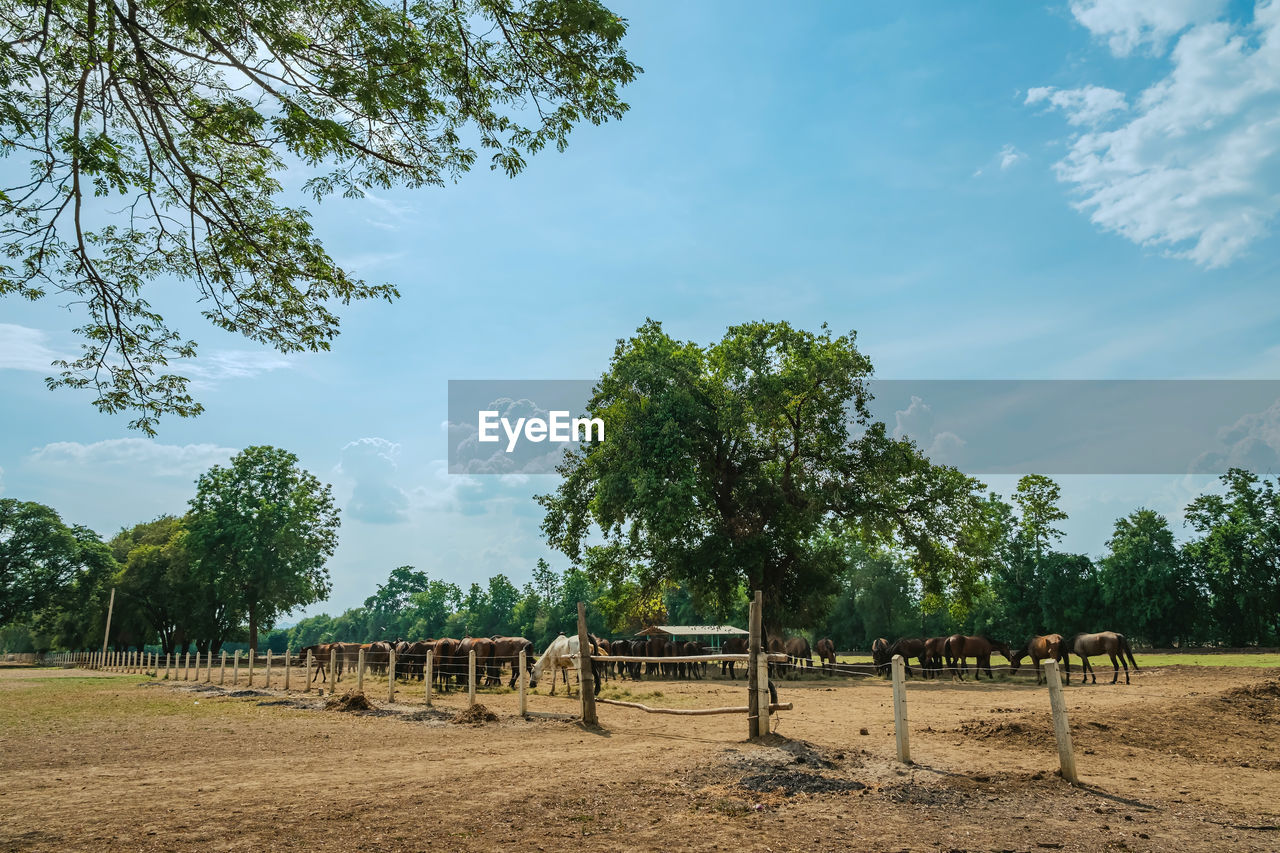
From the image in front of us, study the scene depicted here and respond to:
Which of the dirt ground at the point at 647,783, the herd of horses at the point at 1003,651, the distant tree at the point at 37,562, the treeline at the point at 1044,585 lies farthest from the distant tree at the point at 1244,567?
the distant tree at the point at 37,562

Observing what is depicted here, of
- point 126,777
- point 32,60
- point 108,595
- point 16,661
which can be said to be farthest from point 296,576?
point 32,60

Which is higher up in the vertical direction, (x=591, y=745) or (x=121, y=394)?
(x=121, y=394)

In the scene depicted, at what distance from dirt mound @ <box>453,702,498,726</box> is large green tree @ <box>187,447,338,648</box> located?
3825 centimetres

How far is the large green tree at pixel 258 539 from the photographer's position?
47.5 meters

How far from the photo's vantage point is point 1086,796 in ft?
22.8

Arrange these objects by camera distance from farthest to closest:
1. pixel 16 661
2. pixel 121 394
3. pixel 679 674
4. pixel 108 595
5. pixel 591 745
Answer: pixel 16 661 → pixel 108 595 → pixel 679 674 → pixel 591 745 → pixel 121 394

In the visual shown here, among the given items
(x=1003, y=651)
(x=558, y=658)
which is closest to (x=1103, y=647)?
(x=1003, y=651)

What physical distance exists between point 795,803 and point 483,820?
280 cm

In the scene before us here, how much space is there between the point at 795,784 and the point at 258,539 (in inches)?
1926

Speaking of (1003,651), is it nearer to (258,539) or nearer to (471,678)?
(471,678)

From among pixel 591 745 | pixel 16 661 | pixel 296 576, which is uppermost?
pixel 296 576

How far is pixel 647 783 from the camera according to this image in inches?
291

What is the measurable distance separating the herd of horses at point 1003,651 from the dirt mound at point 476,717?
12.8 metres

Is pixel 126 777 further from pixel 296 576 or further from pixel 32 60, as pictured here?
pixel 296 576
